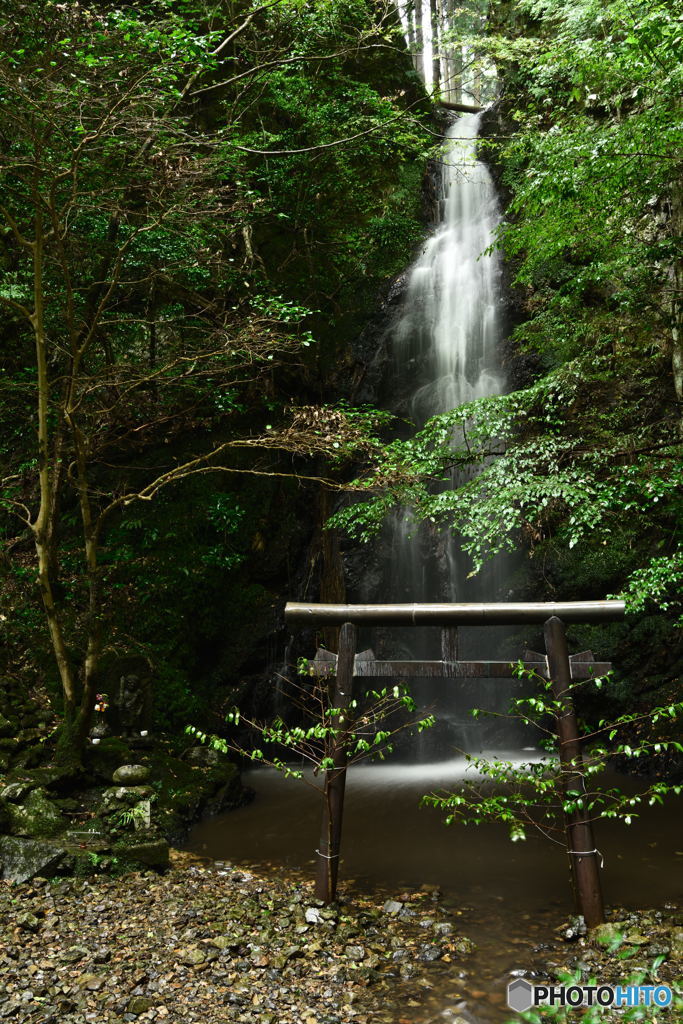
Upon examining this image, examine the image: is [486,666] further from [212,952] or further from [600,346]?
[600,346]

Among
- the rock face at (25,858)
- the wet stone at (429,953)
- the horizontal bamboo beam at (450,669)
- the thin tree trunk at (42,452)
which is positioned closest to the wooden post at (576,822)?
the horizontal bamboo beam at (450,669)

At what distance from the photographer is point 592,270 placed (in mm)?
8125

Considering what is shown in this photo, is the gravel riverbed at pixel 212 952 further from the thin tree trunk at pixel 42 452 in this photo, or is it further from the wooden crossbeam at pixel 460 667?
the thin tree trunk at pixel 42 452

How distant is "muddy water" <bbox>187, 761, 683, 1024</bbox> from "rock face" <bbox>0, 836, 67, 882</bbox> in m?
1.79

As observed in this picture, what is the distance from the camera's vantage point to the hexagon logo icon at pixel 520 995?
4223 millimetres

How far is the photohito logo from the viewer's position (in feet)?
13.0

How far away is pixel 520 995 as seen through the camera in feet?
14.1

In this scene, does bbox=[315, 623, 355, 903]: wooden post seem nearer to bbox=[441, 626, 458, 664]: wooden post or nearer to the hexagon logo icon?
bbox=[441, 626, 458, 664]: wooden post

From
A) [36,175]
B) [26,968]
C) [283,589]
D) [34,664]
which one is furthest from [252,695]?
[36,175]

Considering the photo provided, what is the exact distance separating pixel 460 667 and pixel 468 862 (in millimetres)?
2385

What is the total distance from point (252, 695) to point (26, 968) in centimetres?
712

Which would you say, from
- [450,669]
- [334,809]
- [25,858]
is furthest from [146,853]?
[450,669]

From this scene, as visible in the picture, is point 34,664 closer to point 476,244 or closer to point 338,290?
point 338,290

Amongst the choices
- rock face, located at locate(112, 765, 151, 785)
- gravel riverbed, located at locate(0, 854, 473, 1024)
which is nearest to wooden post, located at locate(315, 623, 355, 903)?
gravel riverbed, located at locate(0, 854, 473, 1024)
